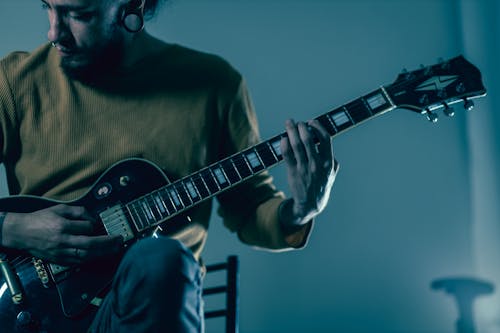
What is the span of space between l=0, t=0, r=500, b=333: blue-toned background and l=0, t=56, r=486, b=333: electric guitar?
3.60 ft

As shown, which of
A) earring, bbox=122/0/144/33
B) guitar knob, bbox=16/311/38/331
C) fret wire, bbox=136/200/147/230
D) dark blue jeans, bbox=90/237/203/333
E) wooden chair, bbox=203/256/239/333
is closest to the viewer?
dark blue jeans, bbox=90/237/203/333

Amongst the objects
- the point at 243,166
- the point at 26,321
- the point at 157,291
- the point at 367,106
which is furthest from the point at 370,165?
the point at 157,291

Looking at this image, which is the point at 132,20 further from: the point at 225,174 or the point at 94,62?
the point at 225,174

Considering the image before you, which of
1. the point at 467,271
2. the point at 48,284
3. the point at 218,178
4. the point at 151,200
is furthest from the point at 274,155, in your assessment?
the point at 467,271

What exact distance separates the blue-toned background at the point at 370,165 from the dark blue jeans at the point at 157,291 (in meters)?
1.53

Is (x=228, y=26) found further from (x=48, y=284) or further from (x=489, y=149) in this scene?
(x=48, y=284)

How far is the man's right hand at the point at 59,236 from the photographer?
3.40ft

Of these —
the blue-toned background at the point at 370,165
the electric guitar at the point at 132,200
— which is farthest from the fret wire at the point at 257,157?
the blue-toned background at the point at 370,165

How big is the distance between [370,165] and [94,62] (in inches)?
56.3

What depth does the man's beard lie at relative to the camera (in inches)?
50.1

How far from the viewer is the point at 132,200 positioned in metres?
1.12

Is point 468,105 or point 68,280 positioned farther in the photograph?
point 468,105

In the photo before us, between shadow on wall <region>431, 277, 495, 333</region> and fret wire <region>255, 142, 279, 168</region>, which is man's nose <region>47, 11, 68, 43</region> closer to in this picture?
fret wire <region>255, 142, 279, 168</region>

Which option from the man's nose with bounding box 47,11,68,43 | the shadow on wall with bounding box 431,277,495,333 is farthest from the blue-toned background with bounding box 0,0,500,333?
the man's nose with bounding box 47,11,68,43
